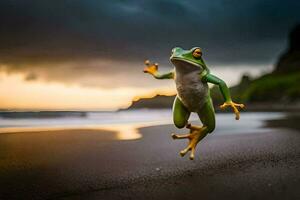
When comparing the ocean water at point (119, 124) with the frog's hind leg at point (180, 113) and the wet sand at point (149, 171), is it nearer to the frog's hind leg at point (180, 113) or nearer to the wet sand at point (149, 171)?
the wet sand at point (149, 171)

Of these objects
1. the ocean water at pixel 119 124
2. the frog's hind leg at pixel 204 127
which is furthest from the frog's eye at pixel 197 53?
the ocean water at pixel 119 124

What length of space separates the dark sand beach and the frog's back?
97 cm

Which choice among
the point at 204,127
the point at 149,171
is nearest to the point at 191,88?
the point at 204,127

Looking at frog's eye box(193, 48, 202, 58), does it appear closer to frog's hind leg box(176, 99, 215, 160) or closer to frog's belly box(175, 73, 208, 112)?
frog's belly box(175, 73, 208, 112)

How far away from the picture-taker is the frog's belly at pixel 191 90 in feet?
10.8

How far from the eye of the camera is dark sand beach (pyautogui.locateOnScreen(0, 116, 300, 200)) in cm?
358

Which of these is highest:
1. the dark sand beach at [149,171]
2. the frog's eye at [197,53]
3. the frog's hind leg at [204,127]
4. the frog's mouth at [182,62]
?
the frog's eye at [197,53]

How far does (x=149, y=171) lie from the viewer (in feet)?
15.4

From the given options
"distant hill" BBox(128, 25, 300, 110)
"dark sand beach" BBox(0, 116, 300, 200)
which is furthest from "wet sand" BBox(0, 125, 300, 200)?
"distant hill" BBox(128, 25, 300, 110)

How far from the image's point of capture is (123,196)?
3475 millimetres

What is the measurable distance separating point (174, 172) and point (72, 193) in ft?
5.05

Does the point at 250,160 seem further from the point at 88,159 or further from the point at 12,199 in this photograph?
the point at 12,199

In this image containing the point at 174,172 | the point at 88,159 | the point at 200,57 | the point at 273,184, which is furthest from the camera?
the point at 88,159

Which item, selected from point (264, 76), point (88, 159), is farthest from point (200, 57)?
point (264, 76)
